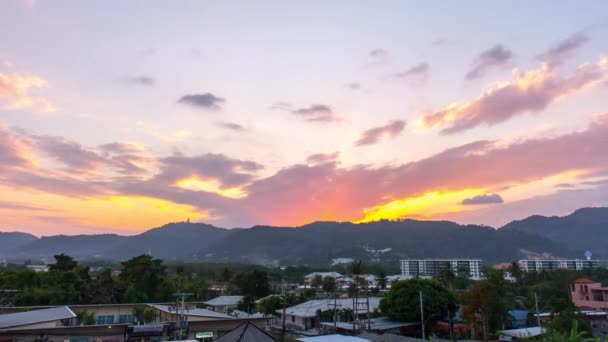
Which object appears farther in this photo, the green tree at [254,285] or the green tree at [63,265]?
the green tree at [254,285]

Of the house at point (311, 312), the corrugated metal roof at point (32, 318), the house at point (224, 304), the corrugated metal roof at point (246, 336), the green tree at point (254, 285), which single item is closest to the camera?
the corrugated metal roof at point (246, 336)

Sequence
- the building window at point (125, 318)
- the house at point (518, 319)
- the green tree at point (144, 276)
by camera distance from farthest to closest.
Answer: the green tree at point (144, 276)
the house at point (518, 319)
the building window at point (125, 318)

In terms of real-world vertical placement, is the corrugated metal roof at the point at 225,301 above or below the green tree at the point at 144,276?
below

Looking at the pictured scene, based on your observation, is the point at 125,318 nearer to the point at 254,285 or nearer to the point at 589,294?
the point at 254,285

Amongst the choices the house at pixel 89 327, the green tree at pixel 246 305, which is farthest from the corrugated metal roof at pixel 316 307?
the house at pixel 89 327

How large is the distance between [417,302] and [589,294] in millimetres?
32439

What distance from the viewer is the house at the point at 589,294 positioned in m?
57.9

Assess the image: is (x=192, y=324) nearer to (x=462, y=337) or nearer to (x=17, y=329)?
(x=17, y=329)

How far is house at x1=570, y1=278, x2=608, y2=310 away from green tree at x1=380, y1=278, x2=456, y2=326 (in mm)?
24970

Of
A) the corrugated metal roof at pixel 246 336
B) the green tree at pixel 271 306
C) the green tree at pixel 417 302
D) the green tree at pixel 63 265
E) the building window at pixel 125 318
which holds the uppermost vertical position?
the green tree at pixel 63 265

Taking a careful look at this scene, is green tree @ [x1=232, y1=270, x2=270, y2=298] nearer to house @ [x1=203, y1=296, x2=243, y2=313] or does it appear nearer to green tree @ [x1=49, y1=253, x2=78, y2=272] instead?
house @ [x1=203, y1=296, x2=243, y2=313]

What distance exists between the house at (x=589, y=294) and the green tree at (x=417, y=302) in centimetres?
2497

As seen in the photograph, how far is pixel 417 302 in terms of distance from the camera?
43.8 metres

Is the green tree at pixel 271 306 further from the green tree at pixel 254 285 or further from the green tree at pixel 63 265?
the green tree at pixel 63 265
